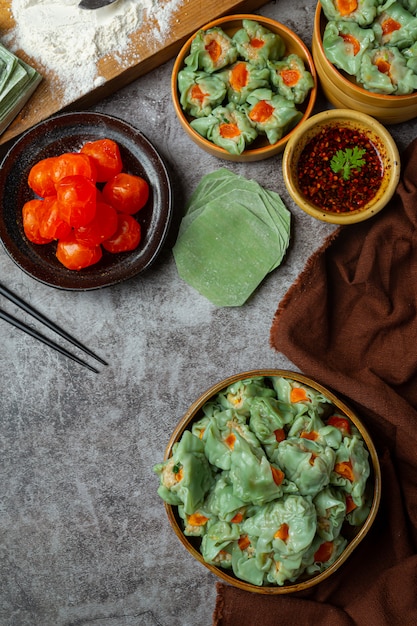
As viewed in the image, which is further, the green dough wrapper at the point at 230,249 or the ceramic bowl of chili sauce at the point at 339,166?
the green dough wrapper at the point at 230,249

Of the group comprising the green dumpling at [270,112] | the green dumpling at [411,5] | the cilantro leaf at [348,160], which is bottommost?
the cilantro leaf at [348,160]

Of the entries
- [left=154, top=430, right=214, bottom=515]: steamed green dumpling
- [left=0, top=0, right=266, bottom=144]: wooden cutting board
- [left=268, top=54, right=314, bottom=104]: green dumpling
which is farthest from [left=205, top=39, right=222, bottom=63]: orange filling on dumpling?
[left=154, top=430, right=214, bottom=515]: steamed green dumpling

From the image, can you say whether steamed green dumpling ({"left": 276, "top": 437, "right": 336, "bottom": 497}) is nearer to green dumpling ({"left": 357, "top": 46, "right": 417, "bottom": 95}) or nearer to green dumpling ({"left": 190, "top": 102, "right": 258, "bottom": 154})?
green dumpling ({"left": 190, "top": 102, "right": 258, "bottom": 154})

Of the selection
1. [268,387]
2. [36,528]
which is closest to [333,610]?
[268,387]

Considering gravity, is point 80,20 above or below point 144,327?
above

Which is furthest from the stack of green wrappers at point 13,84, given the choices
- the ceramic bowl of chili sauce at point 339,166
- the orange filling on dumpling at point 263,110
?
the ceramic bowl of chili sauce at point 339,166

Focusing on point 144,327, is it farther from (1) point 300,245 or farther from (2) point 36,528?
(2) point 36,528

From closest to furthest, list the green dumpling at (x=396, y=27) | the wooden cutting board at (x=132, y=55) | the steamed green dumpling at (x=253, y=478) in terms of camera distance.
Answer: the steamed green dumpling at (x=253, y=478), the green dumpling at (x=396, y=27), the wooden cutting board at (x=132, y=55)

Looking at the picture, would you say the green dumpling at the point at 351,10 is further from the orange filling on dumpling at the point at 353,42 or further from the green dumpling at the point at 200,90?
the green dumpling at the point at 200,90
